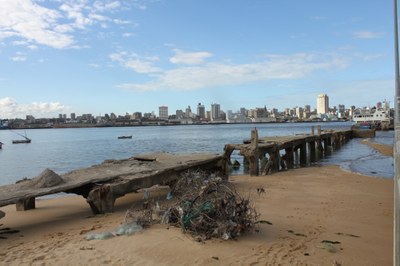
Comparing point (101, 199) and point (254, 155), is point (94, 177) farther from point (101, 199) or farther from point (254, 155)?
point (254, 155)

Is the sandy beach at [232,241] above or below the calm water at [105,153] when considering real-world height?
above

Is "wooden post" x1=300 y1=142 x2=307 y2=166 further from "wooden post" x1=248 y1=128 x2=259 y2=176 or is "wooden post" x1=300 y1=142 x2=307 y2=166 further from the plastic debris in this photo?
the plastic debris

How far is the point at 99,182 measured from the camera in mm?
10438

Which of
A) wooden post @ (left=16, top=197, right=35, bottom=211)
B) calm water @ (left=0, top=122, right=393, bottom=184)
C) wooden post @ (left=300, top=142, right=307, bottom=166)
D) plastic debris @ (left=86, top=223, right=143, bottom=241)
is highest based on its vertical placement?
plastic debris @ (left=86, top=223, right=143, bottom=241)

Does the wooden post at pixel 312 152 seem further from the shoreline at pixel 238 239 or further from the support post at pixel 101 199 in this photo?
the support post at pixel 101 199

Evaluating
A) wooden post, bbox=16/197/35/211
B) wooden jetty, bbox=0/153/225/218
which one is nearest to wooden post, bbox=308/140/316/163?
wooden jetty, bbox=0/153/225/218

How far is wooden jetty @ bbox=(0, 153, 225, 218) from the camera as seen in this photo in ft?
30.5

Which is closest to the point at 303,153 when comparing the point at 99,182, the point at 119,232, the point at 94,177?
the point at 94,177

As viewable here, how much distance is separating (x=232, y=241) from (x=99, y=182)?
510cm

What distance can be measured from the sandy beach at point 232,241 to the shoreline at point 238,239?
2 cm

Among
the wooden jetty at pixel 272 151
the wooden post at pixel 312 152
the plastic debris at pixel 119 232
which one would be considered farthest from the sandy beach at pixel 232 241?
the wooden post at pixel 312 152

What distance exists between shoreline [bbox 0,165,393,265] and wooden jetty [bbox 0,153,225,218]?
0.52 meters

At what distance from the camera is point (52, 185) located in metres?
9.67

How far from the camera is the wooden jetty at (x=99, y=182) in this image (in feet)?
30.5
